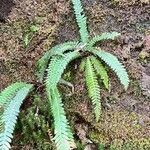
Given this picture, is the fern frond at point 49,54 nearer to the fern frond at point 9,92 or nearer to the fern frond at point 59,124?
the fern frond at point 9,92

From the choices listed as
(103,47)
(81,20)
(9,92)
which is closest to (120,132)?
(103,47)

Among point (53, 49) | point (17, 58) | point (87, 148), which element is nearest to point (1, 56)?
point (17, 58)

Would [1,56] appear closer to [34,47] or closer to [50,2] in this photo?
[34,47]

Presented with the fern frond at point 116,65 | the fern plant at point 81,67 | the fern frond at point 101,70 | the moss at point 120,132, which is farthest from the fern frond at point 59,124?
the fern frond at point 116,65

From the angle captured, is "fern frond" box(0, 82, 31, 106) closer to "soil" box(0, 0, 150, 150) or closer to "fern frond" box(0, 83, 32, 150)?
"fern frond" box(0, 83, 32, 150)

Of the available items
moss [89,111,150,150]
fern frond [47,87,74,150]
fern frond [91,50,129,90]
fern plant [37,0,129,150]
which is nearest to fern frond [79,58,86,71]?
fern plant [37,0,129,150]

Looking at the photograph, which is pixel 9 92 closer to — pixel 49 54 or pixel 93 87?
pixel 49 54
